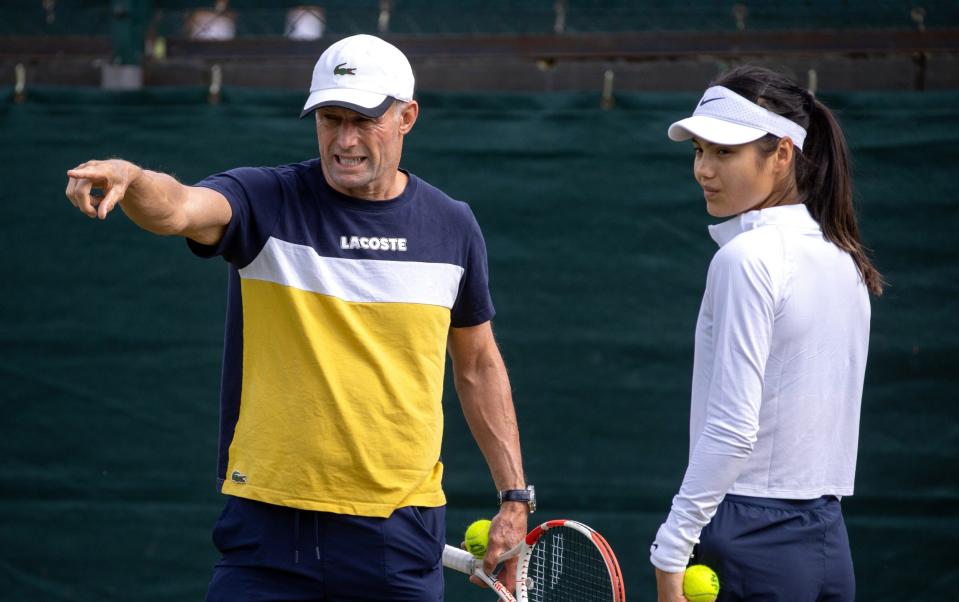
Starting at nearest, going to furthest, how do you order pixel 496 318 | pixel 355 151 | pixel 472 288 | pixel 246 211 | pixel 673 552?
1. pixel 673 552
2. pixel 246 211
3. pixel 355 151
4. pixel 472 288
5. pixel 496 318

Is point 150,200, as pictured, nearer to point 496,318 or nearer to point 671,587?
point 671,587

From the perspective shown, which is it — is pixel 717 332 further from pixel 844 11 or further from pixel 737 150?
pixel 844 11

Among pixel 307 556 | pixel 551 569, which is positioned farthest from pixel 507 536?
pixel 307 556

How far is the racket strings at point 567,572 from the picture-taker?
3.00 metres

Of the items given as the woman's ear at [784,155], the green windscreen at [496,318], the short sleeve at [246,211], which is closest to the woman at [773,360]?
the woman's ear at [784,155]

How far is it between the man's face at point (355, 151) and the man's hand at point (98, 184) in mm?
586

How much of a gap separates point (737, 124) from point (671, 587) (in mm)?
900

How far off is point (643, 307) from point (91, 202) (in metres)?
2.59

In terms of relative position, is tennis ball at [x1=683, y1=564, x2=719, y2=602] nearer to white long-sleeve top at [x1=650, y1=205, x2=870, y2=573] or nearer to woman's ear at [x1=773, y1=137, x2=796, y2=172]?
white long-sleeve top at [x1=650, y1=205, x2=870, y2=573]

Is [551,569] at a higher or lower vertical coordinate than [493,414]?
lower

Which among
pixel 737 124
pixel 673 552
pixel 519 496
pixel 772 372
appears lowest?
pixel 519 496

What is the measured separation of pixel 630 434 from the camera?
4.25m

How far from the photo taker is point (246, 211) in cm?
250

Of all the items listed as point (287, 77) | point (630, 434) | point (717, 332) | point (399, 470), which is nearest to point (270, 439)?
point (399, 470)
